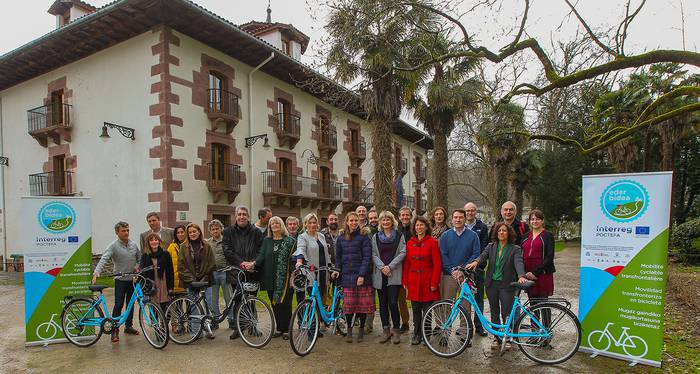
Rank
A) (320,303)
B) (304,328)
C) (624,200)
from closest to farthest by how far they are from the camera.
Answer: (624,200)
(304,328)
(320,303)

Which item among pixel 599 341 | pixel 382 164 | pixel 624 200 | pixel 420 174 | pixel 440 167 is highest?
pixel 382 164

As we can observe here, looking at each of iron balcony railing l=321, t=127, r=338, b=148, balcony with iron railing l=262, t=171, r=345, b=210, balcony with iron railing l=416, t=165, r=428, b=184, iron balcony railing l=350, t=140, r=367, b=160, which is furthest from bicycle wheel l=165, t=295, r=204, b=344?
balcony with iron railing l=416, t=165, r=428, b=184

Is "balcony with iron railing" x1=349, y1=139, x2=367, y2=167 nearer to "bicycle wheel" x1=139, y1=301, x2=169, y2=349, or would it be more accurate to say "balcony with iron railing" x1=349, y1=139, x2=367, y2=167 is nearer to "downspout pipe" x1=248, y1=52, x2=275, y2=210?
"downspout pipe" x1=248, y1=52, x2=275, y2=210

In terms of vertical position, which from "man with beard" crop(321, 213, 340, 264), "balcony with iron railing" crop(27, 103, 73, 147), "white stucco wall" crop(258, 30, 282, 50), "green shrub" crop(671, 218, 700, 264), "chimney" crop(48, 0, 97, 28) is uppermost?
"chimney" crop(48, 0, 97, 28)

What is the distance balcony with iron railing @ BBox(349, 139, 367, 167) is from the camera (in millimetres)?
22500

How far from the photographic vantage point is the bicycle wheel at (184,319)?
18.8ft

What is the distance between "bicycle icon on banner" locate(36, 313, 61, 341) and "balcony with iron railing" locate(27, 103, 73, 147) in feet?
35.7

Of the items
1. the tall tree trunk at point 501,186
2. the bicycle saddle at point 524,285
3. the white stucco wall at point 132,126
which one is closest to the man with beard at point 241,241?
the bicycle saddle at point 524,285

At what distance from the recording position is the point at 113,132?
13.5 m

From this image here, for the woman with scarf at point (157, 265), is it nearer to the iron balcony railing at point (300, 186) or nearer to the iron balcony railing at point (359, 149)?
the iron balcony railing at point (300, 186)

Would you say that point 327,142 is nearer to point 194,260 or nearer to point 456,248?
point 194,260

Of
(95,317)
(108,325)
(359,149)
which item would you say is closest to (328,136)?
(359,149)

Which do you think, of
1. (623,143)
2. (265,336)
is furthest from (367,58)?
(623,143)

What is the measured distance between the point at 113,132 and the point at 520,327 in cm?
1317
